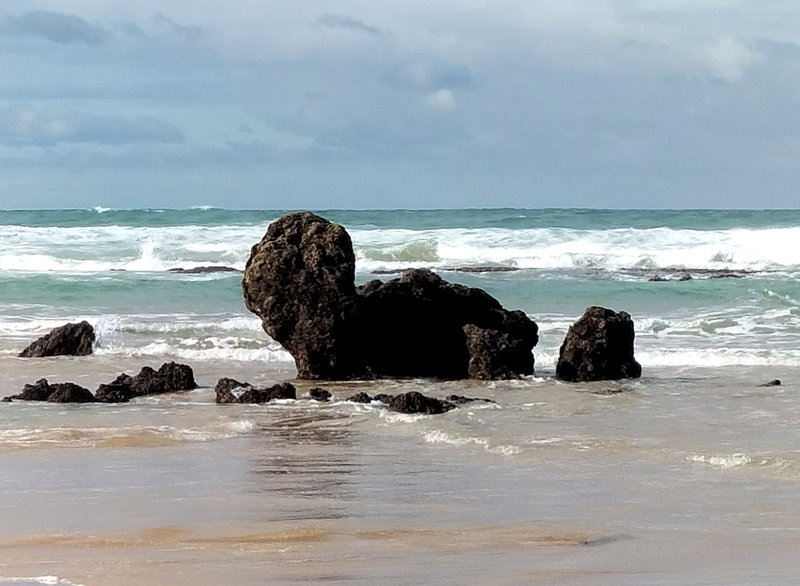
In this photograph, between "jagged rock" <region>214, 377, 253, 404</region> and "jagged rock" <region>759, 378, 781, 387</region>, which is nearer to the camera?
"jagged rock" <region>214, 377, 253, 404</region>

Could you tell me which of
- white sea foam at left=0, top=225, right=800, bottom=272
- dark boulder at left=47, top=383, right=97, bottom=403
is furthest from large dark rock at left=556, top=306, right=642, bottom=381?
white sea foam at left=0, top=225, right=800, bottom=272

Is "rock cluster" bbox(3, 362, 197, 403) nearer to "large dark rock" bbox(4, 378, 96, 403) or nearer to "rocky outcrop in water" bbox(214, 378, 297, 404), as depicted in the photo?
"large dark rock" bbox(4, 378, 96, 403)

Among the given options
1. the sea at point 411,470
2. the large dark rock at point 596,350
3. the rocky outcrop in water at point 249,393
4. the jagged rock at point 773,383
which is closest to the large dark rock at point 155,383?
the sea at point 411,470

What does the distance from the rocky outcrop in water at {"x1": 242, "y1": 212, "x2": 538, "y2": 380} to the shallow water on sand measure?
145 cm

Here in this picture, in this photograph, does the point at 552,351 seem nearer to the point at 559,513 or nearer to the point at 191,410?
the point at 191,410

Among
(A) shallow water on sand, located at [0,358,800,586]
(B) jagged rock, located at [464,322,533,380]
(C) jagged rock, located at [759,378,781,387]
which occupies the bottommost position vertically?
(A) shallow water on sand, located at [0,358,800,586]

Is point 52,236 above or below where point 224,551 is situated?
above

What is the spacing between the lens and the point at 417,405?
9.91m

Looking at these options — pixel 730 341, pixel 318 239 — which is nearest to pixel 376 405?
pixel 318 239

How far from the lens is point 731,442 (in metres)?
8.43

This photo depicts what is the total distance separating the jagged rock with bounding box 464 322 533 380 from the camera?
1227 centimetres

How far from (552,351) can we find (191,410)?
5.56 metres

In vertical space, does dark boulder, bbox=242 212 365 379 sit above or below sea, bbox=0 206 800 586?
above

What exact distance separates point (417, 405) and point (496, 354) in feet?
8.29
